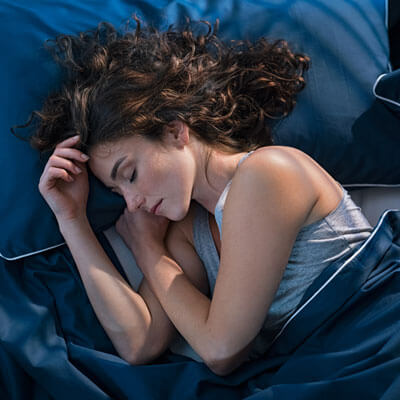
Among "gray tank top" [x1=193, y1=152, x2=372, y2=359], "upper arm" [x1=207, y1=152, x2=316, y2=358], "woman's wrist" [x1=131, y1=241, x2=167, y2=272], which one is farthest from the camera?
"woman's wrist" [x1=131, y1=241, x2=167, y2=272]

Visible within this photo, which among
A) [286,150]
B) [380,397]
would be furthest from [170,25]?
[380,397]

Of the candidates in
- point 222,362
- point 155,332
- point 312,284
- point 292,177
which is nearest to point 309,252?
point 312,284

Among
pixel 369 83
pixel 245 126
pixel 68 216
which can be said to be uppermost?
pixel 369 83

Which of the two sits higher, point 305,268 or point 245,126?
point 245,126

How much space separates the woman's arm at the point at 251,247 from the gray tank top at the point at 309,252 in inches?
2.8

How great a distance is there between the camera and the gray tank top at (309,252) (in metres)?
1.21

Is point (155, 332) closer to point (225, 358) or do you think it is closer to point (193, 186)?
point (225, 358)

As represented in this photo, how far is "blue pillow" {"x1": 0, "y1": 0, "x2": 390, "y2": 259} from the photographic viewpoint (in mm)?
1303

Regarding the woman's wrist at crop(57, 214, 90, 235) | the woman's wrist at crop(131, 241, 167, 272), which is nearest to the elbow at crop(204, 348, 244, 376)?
the woman's wrist at crop(131, 241, 167, 272)

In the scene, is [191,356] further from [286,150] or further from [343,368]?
[286,150]

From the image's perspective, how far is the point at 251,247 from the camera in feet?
3.67

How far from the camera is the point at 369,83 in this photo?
1427mm

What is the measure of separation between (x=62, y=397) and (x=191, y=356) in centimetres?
31

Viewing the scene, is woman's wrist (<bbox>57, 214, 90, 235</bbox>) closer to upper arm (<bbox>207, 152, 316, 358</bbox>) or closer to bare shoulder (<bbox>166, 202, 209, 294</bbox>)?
bare shoulder (<bbox>166, 202, 209, 294</bbox>)
